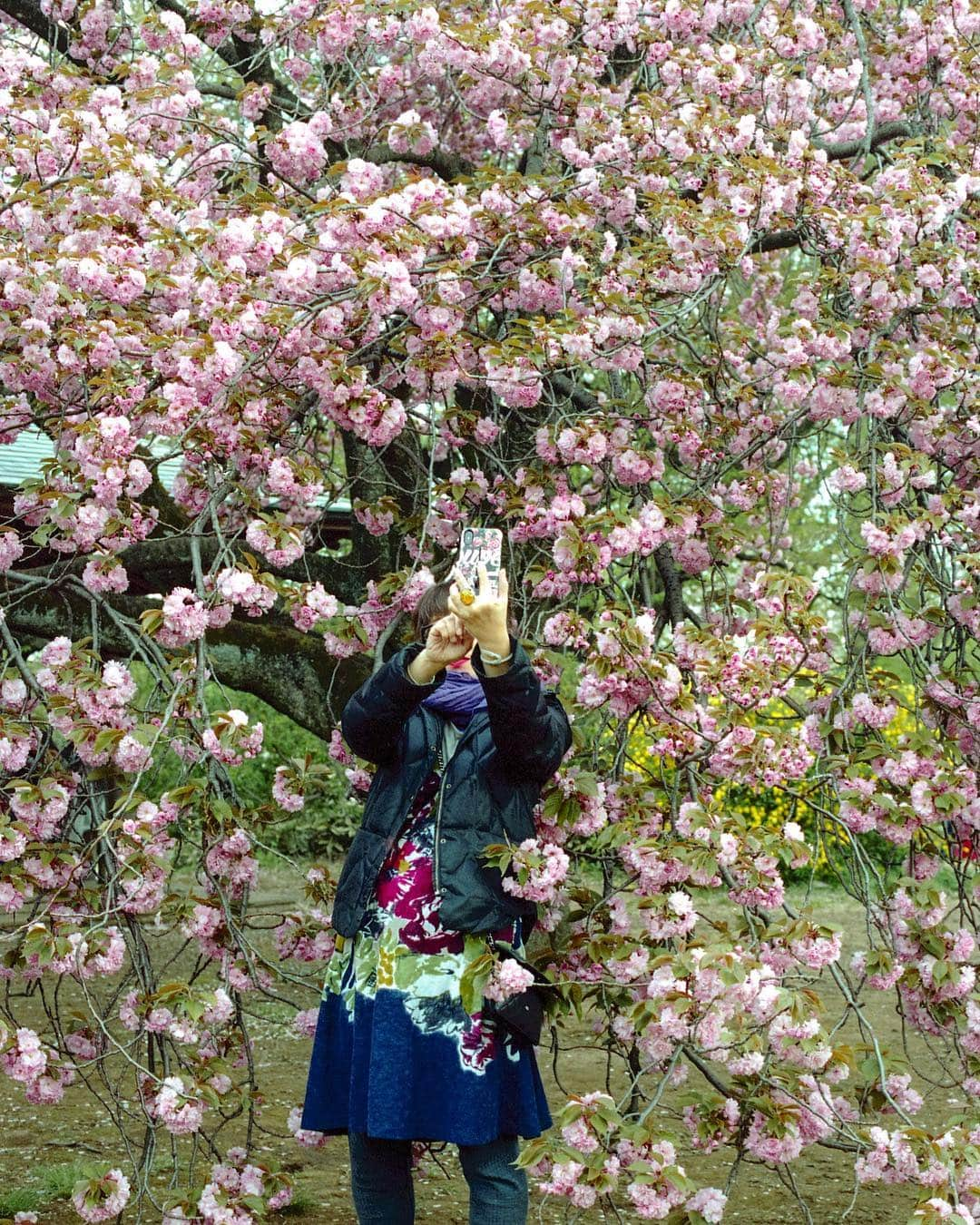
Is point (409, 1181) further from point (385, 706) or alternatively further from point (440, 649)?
point (440, 649)

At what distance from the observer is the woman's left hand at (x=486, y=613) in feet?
7.23

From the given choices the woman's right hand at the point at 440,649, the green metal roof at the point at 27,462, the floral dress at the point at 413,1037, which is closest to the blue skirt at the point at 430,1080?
the floral dress at the point at 413,1037

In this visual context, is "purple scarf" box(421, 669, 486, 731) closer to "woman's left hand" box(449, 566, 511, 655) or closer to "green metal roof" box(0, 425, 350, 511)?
"woman's left hand" box(449, 566, 511, 655)

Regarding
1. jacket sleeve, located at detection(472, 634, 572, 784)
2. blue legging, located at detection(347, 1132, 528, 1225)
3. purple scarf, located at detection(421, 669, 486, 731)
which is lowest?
blue legging, located at detection(347, 1132, 528, 1225)

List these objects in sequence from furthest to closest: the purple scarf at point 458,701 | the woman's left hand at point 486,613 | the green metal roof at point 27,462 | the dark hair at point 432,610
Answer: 1. the green metal roof at point 27,462
2. the dark hair at point 432,610
3. the purple scarf at point 458,701
4. the woman's left hand at point 486,613

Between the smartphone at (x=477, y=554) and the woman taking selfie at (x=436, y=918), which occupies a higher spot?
the smartphone at (x=477, y=554)

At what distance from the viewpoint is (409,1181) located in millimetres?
2430

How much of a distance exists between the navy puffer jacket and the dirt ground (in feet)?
3.43

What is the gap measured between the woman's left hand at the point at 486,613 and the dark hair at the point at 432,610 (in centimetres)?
30

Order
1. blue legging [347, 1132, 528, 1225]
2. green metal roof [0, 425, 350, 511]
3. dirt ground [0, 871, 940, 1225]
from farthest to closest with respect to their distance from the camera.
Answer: green metal roof [0, 425, 350, 511] < dirt ground [0, 871, 940, 1225] < blue legging [347, 1132, 528, 1225]

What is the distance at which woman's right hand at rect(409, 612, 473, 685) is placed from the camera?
7.64 feet

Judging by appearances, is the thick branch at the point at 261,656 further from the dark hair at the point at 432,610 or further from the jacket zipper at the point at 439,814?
the jacket zipper at the point at 439,814

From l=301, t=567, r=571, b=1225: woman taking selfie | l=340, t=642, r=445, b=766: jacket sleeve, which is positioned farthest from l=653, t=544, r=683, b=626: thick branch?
l=340, t=642, r=445, b=766: jacket sleeve

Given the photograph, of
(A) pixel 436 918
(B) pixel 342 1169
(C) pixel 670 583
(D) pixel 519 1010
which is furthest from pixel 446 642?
(B) pixel 342 1169
